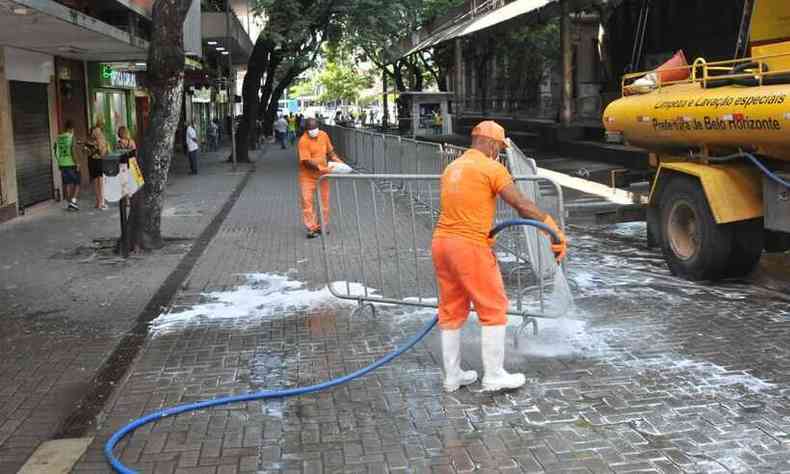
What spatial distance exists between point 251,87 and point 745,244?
21.1 metres

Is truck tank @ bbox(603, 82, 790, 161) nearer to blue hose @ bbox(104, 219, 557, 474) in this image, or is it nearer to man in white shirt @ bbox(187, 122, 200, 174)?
blue hose @ bbox(104, 219, 557, 474)

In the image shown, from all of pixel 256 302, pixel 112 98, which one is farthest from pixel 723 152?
pixel 112 98

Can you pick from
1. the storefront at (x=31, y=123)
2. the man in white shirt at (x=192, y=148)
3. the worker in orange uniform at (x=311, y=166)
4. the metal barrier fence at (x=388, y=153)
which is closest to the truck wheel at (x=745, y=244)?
the worker in orange uniform at (x=311, y=166)

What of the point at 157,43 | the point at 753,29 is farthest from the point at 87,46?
the point at 753,29

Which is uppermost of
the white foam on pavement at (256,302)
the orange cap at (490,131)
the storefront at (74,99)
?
the storefront at (74,99)

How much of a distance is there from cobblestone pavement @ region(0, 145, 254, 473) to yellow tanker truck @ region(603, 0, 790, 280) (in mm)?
5416

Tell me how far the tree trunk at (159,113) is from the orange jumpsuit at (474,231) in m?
6.54

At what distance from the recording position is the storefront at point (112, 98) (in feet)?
65.9

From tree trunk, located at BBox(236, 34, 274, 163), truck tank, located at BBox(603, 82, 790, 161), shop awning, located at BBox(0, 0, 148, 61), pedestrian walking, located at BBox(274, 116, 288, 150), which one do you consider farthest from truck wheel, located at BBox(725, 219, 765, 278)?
pedestrian walking, located at BBox(274, 116, 288, 150)

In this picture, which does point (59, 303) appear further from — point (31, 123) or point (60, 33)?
point (31, 123)

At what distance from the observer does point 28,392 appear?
18.4 feet

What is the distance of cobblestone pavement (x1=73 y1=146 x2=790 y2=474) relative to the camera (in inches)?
174

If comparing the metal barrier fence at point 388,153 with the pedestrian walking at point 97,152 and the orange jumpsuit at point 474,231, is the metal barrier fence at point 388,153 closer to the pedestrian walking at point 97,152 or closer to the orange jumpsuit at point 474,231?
the pedestrian walking at point 97,152

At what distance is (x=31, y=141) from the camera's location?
51.6 feet
